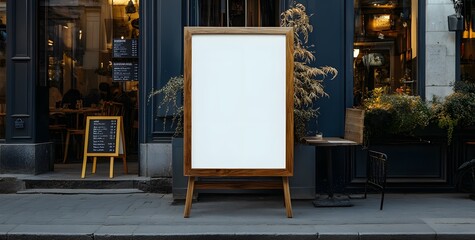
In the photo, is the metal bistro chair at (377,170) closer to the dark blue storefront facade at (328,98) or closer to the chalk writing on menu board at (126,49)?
the dark blue storefront facade at (328,98)

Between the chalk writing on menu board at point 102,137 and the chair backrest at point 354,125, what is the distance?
4111mm

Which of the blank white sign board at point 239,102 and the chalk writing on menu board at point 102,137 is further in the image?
the chalk writing on menu board at point 102,137

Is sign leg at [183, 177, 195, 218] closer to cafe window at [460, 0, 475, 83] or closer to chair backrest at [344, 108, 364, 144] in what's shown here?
chair backrest at [344, 108, 364, 144]

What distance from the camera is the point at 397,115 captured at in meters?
9.53

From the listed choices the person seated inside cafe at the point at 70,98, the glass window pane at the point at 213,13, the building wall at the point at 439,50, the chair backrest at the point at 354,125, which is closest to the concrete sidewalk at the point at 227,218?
the chair backrest at the point at 354,125

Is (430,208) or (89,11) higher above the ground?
(89,11)

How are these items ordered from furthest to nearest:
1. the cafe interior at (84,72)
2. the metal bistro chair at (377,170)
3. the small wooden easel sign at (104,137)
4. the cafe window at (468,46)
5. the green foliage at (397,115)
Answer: the cafe interior at (84,72)
the small wooden easel sign at (104,137)
the cafe window at (468,46)
the green foliage at (397,115)
the metal bistro chair at (377,170)

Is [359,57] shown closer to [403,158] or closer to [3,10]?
[403,158]

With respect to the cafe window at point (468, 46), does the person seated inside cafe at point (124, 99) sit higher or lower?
lower

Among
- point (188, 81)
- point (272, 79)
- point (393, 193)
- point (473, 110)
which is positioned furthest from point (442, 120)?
point (188, 81)

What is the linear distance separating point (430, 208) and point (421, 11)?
11.1ft

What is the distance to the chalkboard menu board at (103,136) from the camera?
1077cm

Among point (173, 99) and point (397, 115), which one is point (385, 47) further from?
point (173, 99)

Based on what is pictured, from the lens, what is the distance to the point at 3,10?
422 inches
